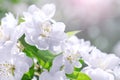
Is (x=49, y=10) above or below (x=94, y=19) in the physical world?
below

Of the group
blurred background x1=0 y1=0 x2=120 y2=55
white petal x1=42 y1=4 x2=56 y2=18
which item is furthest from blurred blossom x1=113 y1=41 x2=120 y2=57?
white petal x1=42 y1=4 x2=56 y2=18

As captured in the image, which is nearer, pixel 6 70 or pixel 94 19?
pixel 6 70

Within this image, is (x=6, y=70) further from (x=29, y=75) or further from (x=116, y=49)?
(x=116, y=49)

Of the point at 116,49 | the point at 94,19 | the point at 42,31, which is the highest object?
the point at 94,19

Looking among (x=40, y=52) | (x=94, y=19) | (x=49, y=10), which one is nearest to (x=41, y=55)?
(x=40, y=52)

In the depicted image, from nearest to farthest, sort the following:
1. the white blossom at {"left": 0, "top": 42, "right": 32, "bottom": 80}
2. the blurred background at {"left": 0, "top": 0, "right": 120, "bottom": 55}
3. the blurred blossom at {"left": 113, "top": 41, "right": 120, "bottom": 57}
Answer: the white blossom at {"left": 0, "top": 42, "right": 32, "bottom": 80} → the blurred blossom at {"left": 113, "top": 41, "right": 120, "bottom": 57} → the blurred background at {"left": 0, "top": 0, "right": 120, "bottom": 55}

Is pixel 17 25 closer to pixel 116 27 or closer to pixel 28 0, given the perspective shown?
pixel 28 0

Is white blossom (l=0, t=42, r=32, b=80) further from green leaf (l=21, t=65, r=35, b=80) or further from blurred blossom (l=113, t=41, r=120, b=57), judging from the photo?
blurred blossom (l=113, t=41, r=120, b=57)

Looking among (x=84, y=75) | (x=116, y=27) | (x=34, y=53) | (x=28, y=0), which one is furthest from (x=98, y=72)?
(x=116, y=27)
